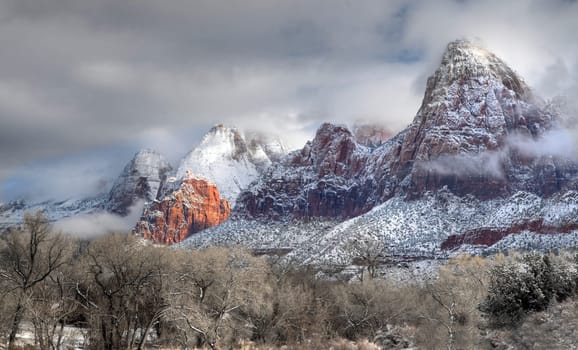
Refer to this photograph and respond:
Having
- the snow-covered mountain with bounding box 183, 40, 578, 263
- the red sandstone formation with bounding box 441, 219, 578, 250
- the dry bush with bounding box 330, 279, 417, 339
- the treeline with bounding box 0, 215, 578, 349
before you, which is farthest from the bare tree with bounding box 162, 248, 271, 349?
the red sandstone formation with bounding box 441, 219, 578, 250

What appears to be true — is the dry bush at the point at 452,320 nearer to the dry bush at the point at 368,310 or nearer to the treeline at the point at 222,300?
the treeline at the point at 222,300

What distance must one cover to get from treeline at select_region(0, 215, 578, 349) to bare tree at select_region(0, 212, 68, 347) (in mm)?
104

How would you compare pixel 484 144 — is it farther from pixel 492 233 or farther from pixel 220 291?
pixel 220 291

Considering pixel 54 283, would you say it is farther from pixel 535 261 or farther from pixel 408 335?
pixel 535 261

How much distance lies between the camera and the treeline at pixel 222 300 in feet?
105

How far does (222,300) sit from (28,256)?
647 inches

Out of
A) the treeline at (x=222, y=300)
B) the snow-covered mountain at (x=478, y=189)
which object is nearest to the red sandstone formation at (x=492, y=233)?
the snow-covered mountain at (x=478, y=189)

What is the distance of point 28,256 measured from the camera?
45656mm

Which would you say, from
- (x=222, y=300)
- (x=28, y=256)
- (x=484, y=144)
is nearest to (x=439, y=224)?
(x=484, y=144)

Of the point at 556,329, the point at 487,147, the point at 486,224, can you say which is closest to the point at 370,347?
the point at 556,329

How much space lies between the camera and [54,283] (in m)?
47.8

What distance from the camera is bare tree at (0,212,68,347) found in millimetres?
43188

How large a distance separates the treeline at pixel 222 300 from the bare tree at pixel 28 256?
0.10m

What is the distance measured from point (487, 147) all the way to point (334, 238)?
83.4m
